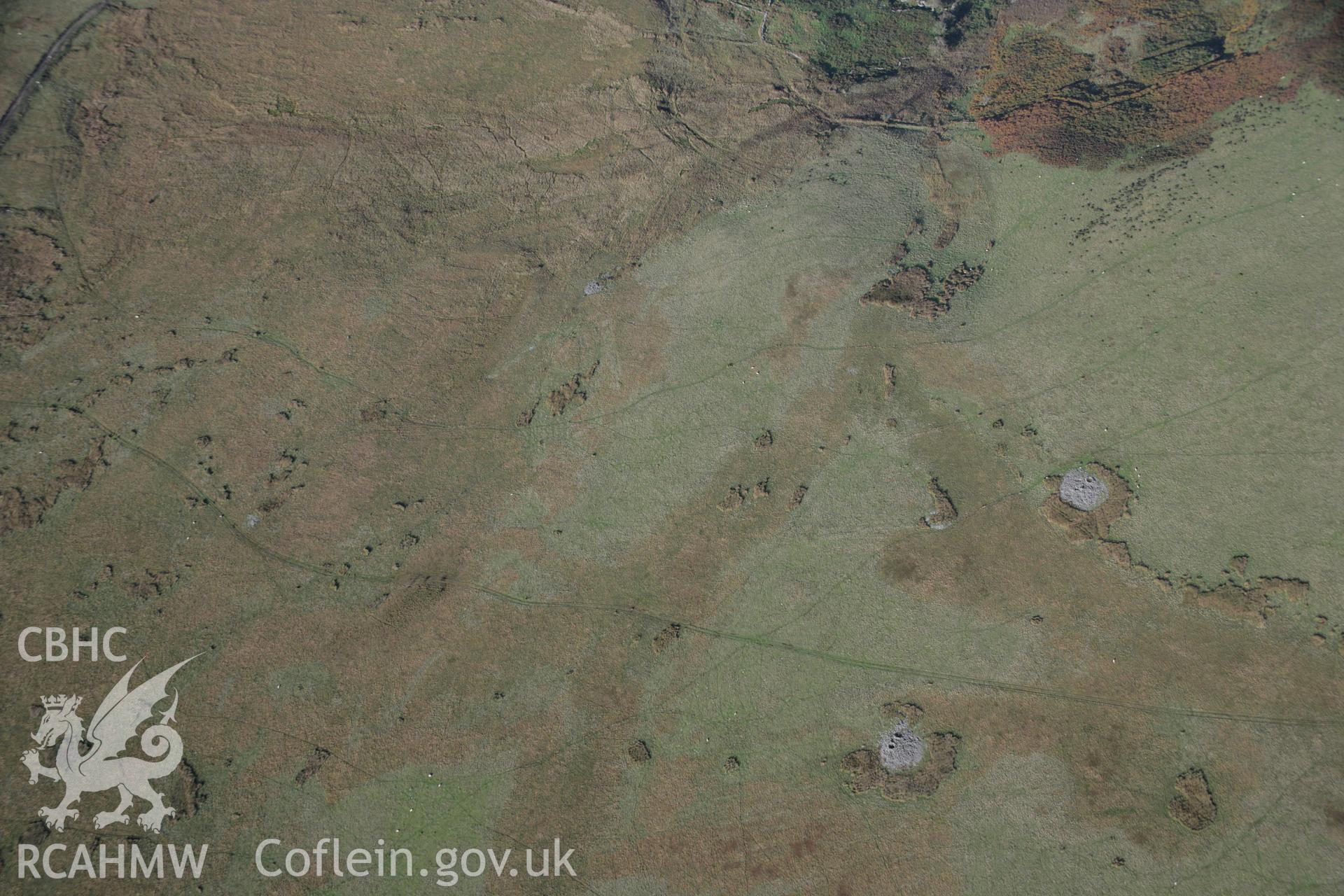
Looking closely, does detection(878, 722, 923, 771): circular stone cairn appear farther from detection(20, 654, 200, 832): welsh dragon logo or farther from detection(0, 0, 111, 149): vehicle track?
detection(0, 0, 111, 149): vehicle track

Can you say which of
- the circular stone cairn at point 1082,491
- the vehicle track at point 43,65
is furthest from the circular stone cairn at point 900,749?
the vehicle track at point 43,65

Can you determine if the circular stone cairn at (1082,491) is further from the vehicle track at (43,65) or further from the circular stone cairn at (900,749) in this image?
the vehicle track at (43,65)

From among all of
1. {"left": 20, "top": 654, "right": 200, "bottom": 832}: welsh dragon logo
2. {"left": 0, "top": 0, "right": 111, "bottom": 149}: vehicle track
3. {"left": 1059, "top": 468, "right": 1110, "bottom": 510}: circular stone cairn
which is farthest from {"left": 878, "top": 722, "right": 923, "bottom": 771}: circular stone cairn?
{"left": 0, "top": 0, "right": 111, "bottom": 149}: vehicle track

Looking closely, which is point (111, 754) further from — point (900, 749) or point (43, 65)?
point (43, 65)

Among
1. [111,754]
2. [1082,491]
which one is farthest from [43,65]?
[1082,491]

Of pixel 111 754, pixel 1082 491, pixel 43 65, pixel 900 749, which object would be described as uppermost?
pixel 43 65

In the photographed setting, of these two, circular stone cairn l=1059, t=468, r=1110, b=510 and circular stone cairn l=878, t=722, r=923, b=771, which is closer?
circular stone cairn l=878, t=722, r=923, b=771
